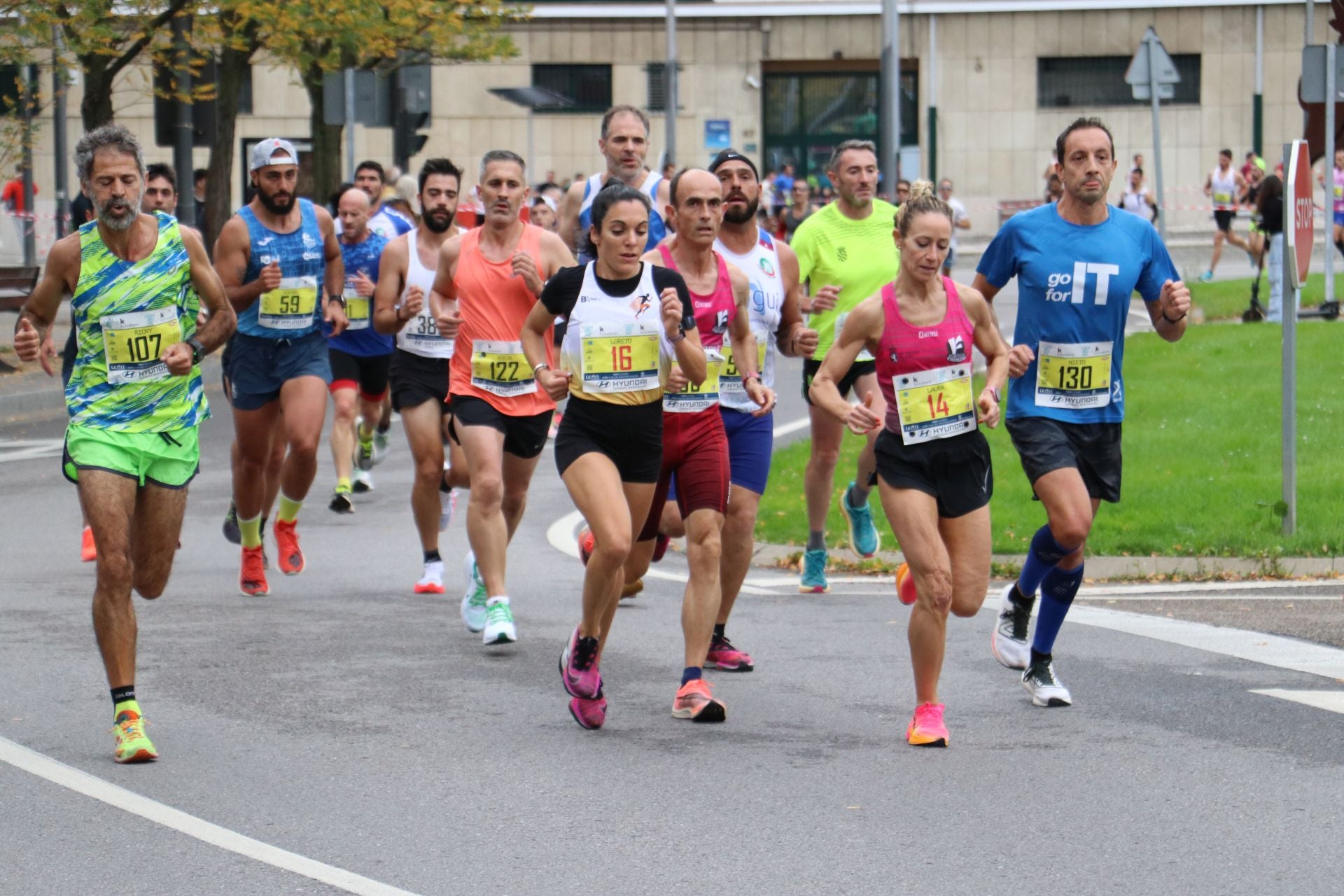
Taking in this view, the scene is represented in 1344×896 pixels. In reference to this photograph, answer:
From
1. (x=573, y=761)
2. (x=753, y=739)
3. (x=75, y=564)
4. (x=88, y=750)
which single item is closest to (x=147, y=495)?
(x=88, y=750)

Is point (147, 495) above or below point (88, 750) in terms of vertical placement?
above

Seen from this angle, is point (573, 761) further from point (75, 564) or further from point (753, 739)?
point (75, 564)

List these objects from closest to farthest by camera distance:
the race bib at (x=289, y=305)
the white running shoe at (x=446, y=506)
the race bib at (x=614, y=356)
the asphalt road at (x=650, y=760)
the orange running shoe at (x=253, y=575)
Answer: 1. the asphalt road at (x=650, y=760)
2. the race bib at (x=614, y=356)
3. the race bib at (x=289, y=305)
4. the orange running shoe at (x=253, y=575)
5. the white running shoe at (x=446, y=506)

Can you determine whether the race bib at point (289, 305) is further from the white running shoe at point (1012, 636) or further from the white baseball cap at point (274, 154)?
the white running shoe at point (1012, 636)

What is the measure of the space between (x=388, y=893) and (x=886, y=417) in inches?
106

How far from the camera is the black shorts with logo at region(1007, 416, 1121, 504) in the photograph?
7.35m

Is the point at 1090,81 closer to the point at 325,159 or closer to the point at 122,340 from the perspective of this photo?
the point at 325,159

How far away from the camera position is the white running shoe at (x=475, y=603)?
28.5ft

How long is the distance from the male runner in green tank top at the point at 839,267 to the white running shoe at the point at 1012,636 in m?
1.98

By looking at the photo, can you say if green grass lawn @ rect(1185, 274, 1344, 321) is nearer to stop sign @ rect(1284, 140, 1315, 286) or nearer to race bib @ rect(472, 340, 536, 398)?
stop sign @ rect(1284, 140, 1315, 286)

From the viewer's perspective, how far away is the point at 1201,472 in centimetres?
1244

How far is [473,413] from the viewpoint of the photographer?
28.4 ft

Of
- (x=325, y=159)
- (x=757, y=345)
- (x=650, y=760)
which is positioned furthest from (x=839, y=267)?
(x=325, y=159)

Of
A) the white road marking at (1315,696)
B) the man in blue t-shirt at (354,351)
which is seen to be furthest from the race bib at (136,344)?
the man in blue t-shirt at (354,351)
